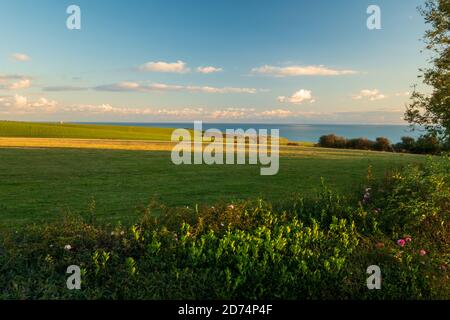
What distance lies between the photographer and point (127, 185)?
526 inches

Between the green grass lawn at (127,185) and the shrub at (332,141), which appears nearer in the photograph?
the green grass lawn at (127,185)

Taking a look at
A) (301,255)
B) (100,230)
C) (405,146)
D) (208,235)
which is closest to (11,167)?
(100,230)

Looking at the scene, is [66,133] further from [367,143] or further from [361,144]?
[367,143]

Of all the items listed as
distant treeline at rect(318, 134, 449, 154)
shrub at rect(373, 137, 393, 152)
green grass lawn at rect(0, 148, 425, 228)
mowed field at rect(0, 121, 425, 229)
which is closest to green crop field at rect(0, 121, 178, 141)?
distant treeline at rect(318, 134, 449, 154)

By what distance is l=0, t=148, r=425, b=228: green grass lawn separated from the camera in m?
9.72

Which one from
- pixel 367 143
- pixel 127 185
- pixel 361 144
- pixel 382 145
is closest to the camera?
pixel 127 185

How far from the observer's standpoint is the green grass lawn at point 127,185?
9.72 metres

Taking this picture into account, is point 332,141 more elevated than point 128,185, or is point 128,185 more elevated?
point 332,141

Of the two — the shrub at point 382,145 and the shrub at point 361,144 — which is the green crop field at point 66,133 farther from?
the shrub at point 382,145

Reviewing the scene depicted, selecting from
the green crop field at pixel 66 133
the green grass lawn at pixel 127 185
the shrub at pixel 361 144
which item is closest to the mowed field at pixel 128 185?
the green grass lawn at pixel 127 185

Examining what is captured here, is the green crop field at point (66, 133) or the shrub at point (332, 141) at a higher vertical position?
the green crop field at point (66, 133)

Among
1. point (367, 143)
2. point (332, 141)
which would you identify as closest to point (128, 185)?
point (367, 143)

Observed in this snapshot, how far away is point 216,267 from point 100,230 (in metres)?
2.10
